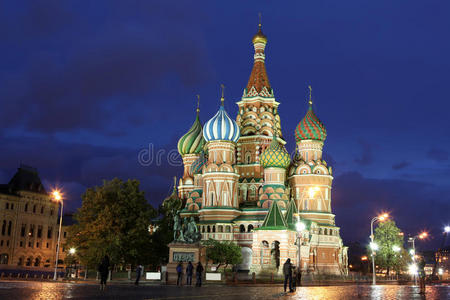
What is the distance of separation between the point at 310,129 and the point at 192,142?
18.1m

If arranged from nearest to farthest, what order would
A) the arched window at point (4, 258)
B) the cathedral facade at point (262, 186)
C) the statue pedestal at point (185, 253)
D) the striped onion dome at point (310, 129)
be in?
the statue pedestal at point (185, 253) < the cathedral facade at point (262, 186) < the striped onion dome at point (310, 129) < the arched window at point (4, 258)

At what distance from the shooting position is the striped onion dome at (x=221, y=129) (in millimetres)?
62281

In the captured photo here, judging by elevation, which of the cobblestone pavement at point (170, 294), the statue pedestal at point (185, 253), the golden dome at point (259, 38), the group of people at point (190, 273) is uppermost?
the golden dome at point (259, 38)

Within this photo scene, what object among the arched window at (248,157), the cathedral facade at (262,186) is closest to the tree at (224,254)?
the cathedral facade at (262,186)

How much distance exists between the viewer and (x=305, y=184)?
6425 centimetres

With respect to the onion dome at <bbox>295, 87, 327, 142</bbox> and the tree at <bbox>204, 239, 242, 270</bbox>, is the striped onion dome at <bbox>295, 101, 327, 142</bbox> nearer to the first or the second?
the onion dome at <bbox>295, 87, 327, 142</bbox>

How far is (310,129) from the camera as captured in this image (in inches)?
2598

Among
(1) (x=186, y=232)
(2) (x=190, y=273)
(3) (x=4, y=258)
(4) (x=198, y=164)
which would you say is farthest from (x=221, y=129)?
(3) (x=4, y=258)

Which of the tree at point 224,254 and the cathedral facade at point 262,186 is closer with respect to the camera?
the tree at point 224,254

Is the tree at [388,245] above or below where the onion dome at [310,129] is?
below

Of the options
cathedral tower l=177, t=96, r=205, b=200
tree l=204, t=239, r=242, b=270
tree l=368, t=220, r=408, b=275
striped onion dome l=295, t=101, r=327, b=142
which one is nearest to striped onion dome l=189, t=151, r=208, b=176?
cathedral tower l=177, t=96, r=205, b=200

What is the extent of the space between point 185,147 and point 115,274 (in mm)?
32904

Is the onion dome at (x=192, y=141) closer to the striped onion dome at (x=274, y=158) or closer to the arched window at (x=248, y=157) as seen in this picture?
the arched window at (x=248, y=157)

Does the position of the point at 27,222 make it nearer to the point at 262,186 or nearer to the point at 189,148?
the point at 189,148
